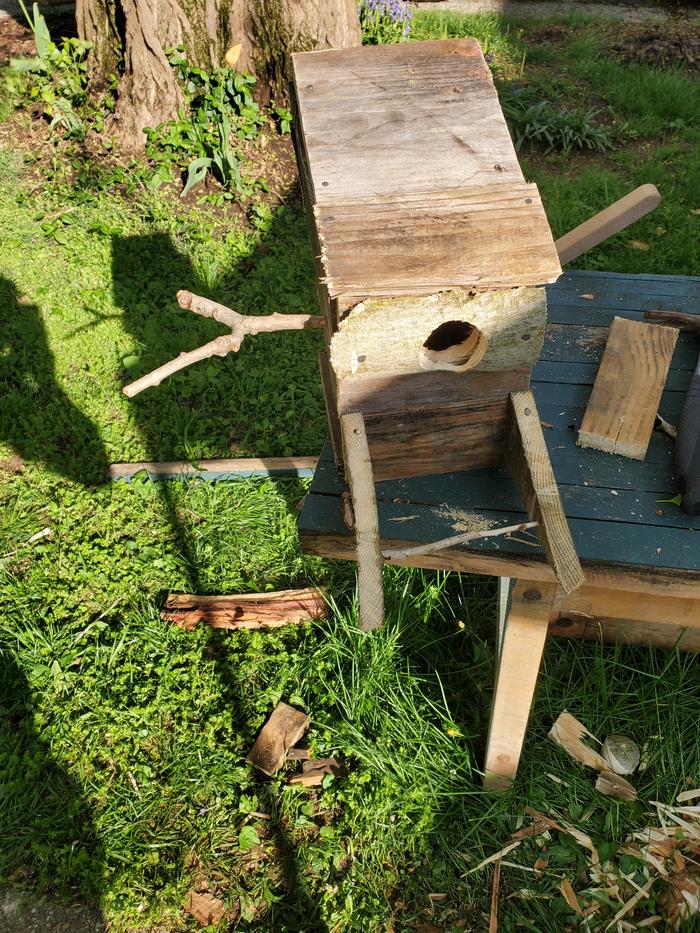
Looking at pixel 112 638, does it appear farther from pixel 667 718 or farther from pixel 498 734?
pixel 667 718

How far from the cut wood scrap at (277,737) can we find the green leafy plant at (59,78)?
4.64 metres

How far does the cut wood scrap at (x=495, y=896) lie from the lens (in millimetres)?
2393

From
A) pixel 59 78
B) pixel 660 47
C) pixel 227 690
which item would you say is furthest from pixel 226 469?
pixel 660 47

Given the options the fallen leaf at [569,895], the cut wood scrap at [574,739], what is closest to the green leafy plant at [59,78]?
the cut wood scrap at [574,739]

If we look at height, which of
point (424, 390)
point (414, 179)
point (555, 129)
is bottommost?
point (555, 129)

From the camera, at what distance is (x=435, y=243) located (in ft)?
5.92

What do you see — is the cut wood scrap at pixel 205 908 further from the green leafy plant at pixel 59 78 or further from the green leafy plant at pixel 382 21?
the green leafy plant at pixel 382 21

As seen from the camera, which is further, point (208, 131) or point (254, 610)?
point (208, 131)

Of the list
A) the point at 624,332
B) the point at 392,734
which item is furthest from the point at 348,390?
the point at 392,734

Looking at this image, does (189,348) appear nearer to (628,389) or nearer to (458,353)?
(458,353)

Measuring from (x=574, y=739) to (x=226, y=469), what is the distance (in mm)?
2024

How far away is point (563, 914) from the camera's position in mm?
2412

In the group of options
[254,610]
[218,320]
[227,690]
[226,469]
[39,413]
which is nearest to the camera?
[218,320]

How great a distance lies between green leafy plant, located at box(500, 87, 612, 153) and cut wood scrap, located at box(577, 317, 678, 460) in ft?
12.5
